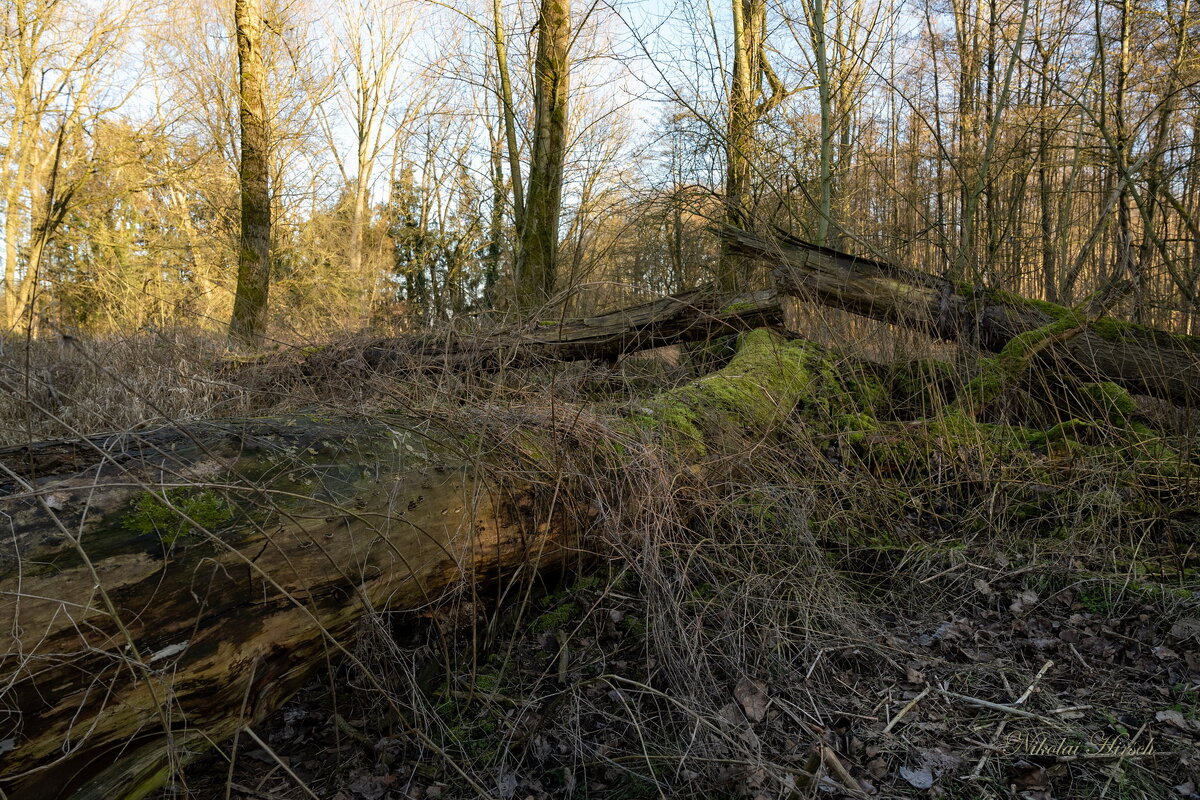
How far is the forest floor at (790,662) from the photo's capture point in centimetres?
194

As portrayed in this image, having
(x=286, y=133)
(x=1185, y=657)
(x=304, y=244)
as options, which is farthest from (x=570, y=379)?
(x=304, y=244)

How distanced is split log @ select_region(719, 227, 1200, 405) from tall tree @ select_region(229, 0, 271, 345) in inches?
258

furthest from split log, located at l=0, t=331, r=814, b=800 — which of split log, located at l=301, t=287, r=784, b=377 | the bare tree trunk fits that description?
the bare tree trunk

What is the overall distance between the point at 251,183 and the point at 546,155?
3960mm

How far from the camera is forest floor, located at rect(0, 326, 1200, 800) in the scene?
1.94 m

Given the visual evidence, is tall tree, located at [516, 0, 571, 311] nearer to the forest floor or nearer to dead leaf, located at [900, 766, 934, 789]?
the forest floor

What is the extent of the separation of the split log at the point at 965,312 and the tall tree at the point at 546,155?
137 inches

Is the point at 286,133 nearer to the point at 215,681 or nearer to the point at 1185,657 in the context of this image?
the point at 215,681

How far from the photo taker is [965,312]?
498cm

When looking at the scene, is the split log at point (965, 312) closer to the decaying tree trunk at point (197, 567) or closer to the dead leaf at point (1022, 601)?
the dead leaf at point (1022, 601)

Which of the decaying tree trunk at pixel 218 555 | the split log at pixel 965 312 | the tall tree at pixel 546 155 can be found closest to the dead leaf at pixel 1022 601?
the decaying tree trunk at pixel 218 555

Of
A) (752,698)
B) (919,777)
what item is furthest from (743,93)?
(919,777)

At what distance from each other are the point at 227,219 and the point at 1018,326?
15.7m

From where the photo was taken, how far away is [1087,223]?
13.0 m
